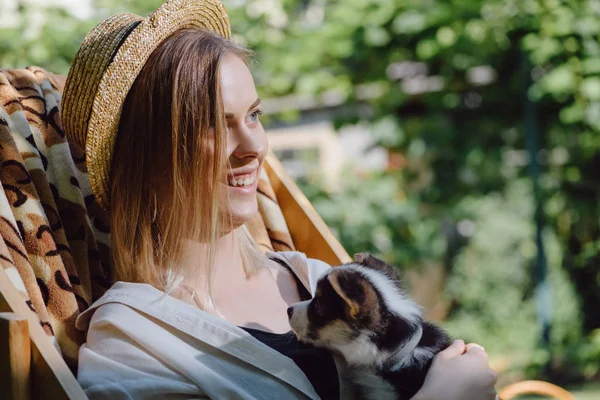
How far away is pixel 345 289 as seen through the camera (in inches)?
68.8

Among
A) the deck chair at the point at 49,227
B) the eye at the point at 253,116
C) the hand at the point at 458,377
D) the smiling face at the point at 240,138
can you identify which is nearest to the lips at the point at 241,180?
the smiling face at the point at 240,138

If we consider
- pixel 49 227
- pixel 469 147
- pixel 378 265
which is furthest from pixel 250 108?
pixel 469 147

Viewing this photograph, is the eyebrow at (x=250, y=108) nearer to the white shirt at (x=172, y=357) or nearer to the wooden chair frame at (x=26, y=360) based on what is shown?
the white shirt at (x=172, y=357)

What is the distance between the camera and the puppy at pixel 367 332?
Result: 1.75 meters

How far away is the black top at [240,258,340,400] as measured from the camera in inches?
71.4

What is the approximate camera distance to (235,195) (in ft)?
6.36

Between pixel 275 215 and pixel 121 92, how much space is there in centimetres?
88

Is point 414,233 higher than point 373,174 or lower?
lower

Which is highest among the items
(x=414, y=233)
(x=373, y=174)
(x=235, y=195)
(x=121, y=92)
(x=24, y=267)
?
(x=121, y=92)

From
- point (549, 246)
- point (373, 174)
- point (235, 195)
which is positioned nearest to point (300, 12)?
point (373, 174)

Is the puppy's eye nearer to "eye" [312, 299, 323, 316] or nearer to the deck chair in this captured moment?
"eye" [312, 299, 323, 316]

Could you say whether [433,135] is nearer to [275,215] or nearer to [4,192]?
[275,215]

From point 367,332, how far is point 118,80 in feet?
2.72

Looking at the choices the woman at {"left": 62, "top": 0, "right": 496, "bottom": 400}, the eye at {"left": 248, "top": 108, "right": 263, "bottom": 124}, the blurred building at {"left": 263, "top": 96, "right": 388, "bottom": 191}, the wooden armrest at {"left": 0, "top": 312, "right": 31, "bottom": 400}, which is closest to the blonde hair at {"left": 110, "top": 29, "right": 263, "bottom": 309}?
the woman at {"left": 62, "top": 0, "right": 496, "bottom": 400}
